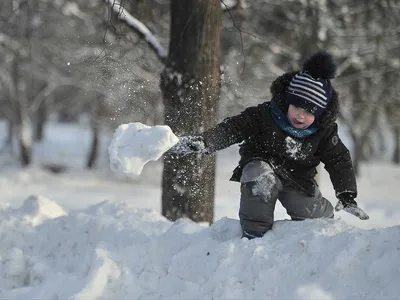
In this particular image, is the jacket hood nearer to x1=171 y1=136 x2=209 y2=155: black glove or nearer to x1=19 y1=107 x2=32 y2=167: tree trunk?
x1=171 y1=136 x2=209 y2=155: black glove

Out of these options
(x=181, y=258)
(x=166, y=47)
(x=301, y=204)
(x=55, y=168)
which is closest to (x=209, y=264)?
(x=181, y=258)

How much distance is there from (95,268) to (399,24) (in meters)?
7.02

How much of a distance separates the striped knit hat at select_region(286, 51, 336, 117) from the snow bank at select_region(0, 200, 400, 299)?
0.76 m

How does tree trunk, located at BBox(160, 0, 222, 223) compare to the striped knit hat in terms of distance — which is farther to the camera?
tree trunk, located at BBox(160, 0, 222, 223)

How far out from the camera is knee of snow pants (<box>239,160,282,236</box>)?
11.1 feet

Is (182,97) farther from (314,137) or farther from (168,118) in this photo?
(314,137)

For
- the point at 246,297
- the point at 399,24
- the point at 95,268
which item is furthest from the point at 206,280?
the point at 399,24

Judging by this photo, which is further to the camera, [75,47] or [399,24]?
[75,47]

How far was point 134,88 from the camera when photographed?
4438mm

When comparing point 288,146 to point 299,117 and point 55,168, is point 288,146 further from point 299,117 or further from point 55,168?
point 55,168

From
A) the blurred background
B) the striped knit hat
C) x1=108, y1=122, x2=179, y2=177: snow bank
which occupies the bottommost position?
x1=108, y1=122, x2=179, y2=177: snow bank

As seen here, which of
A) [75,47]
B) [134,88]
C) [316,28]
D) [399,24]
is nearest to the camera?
[134,88]

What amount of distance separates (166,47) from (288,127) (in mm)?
4278

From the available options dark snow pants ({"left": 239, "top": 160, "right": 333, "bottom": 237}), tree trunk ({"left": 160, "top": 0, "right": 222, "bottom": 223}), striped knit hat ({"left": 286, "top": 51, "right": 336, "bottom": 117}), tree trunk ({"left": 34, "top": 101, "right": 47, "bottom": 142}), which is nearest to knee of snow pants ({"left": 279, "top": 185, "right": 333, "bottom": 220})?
dark snow pants ({"left": 239, "top": 160, "right": 333, "bottom": 237})
